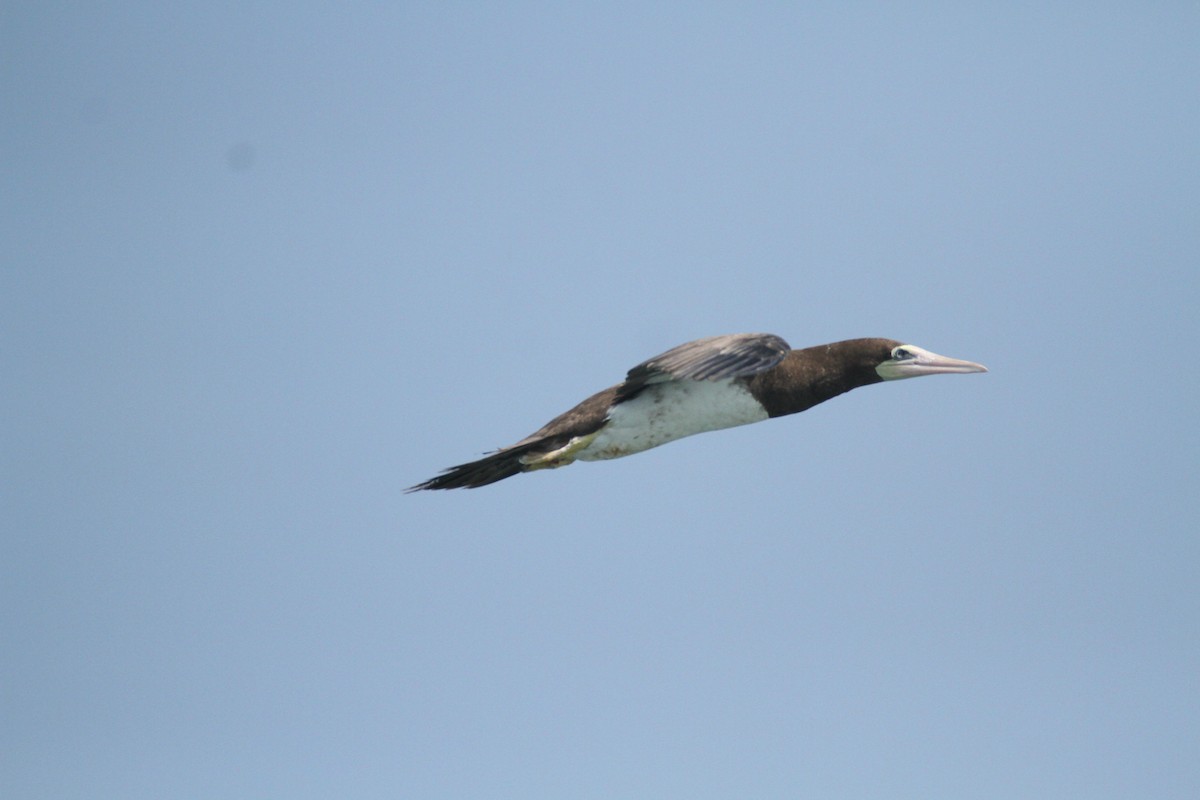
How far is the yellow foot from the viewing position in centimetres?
1794

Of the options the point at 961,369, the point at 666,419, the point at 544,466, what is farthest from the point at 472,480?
the point at 961,369

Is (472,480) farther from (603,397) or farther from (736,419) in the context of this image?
(736,419)

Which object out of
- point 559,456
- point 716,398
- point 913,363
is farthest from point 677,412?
point 913,363

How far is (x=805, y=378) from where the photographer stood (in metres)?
17.6

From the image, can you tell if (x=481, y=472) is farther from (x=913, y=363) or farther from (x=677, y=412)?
(x=913, y=363)

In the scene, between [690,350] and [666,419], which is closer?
[690,350]

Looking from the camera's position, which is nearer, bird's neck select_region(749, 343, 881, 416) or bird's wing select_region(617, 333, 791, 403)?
bird's wing select_region(617, 333, 791, 403)

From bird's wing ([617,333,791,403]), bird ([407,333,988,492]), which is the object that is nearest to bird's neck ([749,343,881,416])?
bird ([407,333,988,492])

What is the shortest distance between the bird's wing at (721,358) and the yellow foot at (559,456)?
134 centimetres

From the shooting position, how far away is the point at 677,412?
17.6 m

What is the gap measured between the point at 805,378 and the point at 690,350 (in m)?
1.75

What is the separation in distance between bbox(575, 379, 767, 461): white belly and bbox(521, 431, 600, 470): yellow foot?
178 millimetres

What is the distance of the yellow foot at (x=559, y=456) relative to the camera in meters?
17.9

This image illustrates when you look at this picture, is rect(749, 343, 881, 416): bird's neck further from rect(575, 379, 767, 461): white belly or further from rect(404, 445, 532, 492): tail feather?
rect(404, 445, 532, 492): tail feather
